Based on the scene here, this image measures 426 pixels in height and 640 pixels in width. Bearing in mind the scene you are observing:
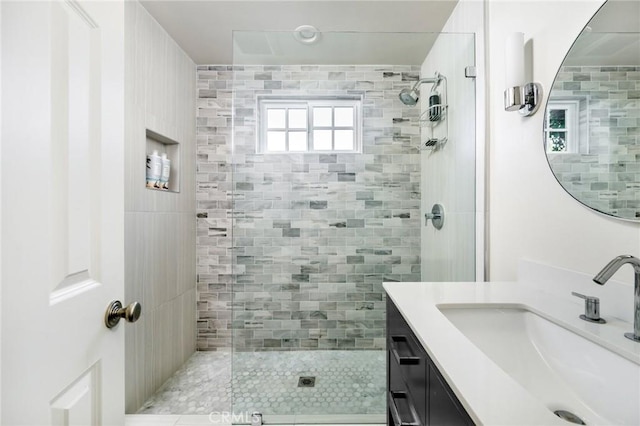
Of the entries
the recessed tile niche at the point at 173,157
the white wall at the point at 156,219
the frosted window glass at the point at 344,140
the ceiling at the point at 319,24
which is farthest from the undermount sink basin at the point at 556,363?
the recessed tile niche at the point at 173,157

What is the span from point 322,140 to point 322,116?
13 cm

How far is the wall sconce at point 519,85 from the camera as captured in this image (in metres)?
1.09

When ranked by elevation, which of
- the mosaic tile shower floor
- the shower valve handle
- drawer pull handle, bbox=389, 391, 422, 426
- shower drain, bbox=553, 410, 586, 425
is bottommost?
the mosaic tile shower floor

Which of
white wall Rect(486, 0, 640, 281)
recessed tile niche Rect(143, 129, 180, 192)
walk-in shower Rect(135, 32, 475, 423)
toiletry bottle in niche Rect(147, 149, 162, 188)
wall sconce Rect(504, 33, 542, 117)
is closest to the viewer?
white wall Rect(486, 0, 640, 281)

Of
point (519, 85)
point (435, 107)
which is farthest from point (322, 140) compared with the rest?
point (519, 85)

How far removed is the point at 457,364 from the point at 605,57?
0.92 m

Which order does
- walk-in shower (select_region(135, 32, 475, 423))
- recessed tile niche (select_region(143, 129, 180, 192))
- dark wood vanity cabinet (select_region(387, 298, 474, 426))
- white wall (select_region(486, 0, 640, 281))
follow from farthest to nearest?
recessed tile niche (select_region(143, 129, 180, 192)) < walk-in shower (select_region(135, 32, 475, 423)) < white wall (select_region(486, 0, 640, 281)) < dark wood vanity cabinet (select_region(387, 298, 474, 426))

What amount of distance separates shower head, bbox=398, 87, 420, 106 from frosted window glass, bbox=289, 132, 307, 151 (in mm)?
592

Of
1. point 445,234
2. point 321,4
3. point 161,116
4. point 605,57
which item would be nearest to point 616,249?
point 605,57

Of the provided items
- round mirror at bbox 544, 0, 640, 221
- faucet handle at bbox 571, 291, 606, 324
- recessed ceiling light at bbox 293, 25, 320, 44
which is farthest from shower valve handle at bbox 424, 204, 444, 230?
→ recessed ceiling light at bbox 293, 25, 320, 44

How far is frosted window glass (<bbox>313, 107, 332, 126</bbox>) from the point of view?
1641mm

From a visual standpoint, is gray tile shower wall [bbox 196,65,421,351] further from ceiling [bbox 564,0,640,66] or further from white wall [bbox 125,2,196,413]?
ceiling [bbox 564,0,640,66]

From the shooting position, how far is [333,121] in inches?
64.5

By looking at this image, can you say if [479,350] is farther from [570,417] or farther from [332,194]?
[332,194]
